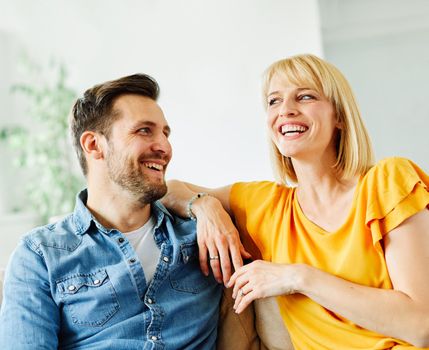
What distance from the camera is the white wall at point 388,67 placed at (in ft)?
13.2

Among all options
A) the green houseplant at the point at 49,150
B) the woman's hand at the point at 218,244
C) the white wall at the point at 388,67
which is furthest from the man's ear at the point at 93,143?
the white wall at the point at 388,67

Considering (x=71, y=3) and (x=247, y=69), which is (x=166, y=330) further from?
(x=71, y=3)

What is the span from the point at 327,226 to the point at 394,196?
222 millimetres

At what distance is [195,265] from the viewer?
A: 146cm

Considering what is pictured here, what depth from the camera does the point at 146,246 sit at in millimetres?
1449

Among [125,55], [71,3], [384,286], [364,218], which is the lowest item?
[384,286]

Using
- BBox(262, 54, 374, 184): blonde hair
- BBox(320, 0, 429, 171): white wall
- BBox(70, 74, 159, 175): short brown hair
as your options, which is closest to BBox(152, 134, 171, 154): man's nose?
BBox(70, 74, 159, 175): short brown hair

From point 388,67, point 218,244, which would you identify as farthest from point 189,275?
point 388,67

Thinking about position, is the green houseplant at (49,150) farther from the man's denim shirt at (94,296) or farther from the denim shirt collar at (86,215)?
the man's denim shirt at (94,296)

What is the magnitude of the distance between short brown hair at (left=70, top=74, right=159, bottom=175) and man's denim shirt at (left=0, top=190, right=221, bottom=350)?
0.93 ft

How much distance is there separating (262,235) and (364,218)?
332mm

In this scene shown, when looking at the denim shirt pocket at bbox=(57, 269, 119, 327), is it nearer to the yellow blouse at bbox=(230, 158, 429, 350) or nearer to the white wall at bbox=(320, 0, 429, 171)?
the yellow blouse at bbox=(230, 158, 429, 350)

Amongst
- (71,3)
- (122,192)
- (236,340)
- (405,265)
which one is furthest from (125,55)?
(405,265)

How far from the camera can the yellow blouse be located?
1184 millimetres
